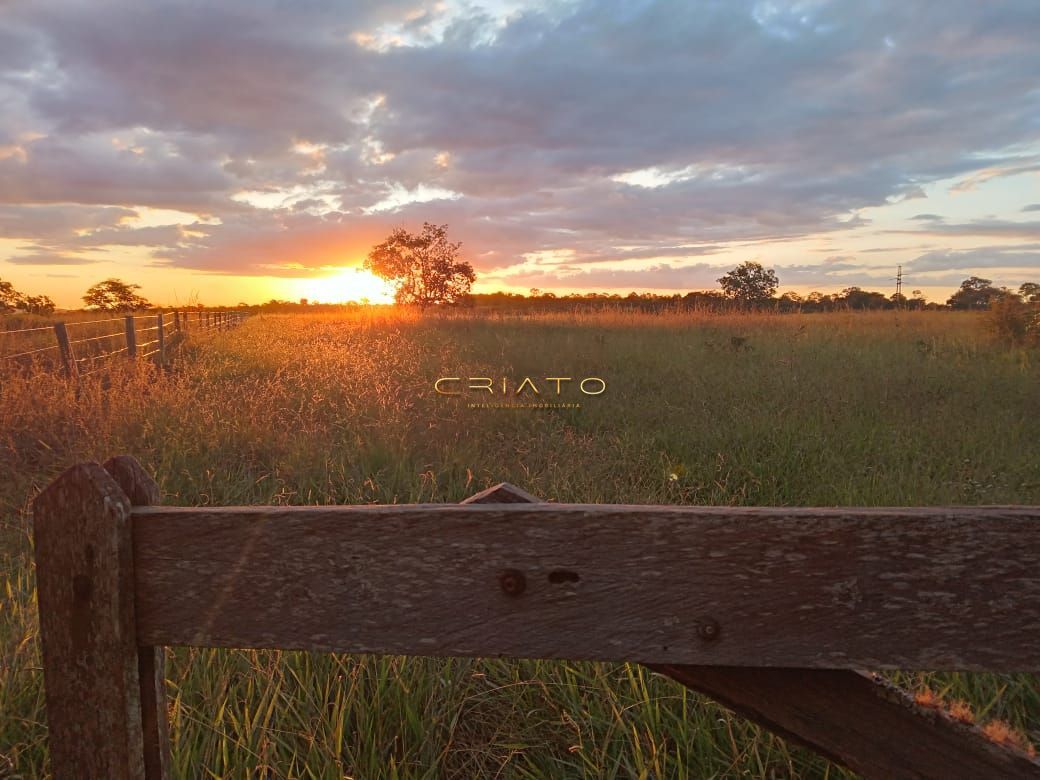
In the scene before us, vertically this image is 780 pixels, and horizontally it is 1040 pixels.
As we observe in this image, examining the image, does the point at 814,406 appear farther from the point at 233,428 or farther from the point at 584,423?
the point at 233,428

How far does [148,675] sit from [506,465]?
13.1 feet

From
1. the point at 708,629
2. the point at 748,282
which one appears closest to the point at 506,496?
the point at 708,629

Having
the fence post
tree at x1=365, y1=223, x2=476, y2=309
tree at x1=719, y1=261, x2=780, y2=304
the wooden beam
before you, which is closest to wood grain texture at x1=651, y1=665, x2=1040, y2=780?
the wooden beam

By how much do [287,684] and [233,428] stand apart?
368 centimetres

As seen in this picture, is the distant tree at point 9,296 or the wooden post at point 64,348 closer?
the wooden post at point 64,348

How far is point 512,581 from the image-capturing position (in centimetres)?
106

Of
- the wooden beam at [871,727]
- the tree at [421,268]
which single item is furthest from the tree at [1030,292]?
the tree at [421,268]

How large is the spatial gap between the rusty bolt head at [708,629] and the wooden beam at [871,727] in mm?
138

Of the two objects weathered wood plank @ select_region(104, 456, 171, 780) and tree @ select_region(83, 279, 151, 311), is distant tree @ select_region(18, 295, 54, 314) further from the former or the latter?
weathered wood plank @ select_region(104, 456, 171, 780)

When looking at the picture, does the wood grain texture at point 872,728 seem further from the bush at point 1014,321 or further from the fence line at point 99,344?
the bush at point 1014,321

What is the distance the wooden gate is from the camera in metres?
1.02

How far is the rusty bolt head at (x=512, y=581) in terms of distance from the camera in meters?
1.06

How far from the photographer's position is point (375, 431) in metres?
5.54

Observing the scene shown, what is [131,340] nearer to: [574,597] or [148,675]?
[148,675]
